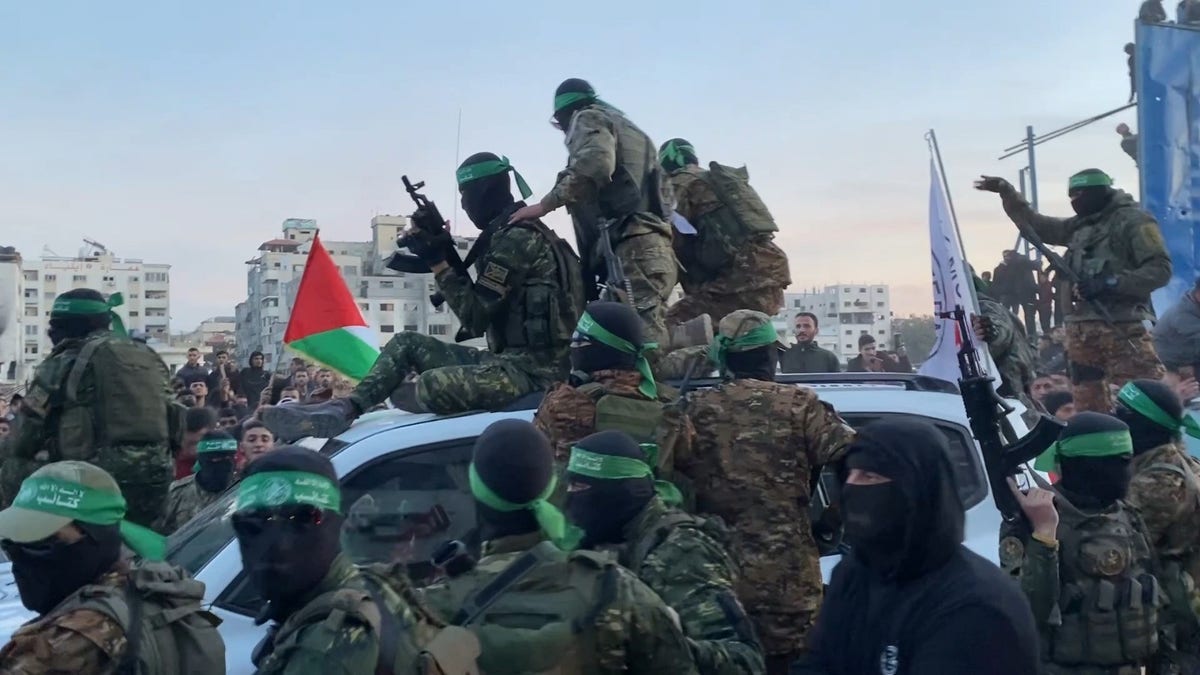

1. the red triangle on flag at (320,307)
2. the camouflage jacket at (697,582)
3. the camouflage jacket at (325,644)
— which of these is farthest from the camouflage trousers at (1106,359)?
the camouflage jacket at (325,644)

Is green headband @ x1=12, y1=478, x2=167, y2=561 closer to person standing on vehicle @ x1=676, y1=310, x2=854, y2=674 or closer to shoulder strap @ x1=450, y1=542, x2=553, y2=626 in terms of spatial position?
shoulder strap @ x1=450, y1=542, x2=553, y2=626

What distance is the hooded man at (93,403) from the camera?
5.61m

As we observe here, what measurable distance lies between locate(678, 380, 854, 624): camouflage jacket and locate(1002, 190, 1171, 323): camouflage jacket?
3.69m

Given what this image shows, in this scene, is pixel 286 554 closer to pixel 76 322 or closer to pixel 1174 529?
pixel 1174 529

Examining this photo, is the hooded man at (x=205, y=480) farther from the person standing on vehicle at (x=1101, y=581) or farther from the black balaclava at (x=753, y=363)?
the person standing on vehicle at (x=1101, y=581)

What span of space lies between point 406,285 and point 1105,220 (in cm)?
3523

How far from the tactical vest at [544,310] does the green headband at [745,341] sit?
1019 mm

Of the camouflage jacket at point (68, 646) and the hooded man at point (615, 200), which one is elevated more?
the hooded man at point (615, 200)

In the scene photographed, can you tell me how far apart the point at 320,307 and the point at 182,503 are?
66.8 inches

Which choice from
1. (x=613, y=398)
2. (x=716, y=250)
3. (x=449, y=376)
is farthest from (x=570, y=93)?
(x=613, y=398)

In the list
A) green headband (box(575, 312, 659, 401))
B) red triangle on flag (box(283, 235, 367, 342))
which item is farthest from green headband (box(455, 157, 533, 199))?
red triangle on flag (box(283, 235, 367, 342))

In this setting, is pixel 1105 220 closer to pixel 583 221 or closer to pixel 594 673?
pixel 583 221

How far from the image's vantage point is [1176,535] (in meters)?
4.07

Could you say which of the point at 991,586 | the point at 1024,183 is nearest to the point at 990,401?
the point at 991,586
